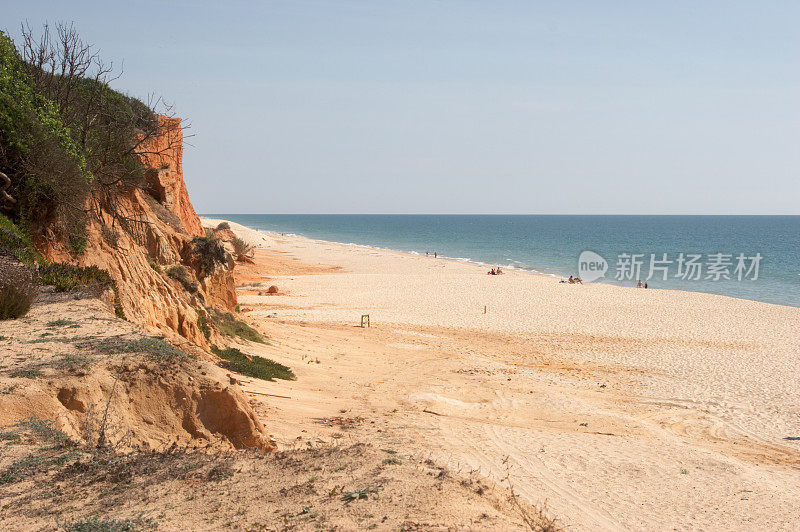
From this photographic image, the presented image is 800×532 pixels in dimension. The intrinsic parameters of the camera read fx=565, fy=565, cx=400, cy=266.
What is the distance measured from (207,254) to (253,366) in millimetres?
6277

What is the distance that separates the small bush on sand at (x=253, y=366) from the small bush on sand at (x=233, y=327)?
5.08ft

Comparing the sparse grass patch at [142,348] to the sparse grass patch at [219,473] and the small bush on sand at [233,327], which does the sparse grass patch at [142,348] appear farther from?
the small bush on sand at [233,327]

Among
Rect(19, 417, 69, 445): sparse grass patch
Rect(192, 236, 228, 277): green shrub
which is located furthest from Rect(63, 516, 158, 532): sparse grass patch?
Rect(192, 236, 228, 277): green shrub

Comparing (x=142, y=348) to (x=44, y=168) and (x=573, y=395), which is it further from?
(x=573, y=395)

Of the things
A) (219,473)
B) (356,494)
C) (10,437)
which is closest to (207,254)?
(10,437)

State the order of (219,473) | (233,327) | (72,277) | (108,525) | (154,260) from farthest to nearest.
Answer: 1. (233,327)
2. (154,260)
3. (72,277)
4. (219,473)
5. (108,525)

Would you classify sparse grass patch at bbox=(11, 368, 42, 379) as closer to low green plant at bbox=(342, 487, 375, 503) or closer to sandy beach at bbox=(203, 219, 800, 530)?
sandy beach at bbox=(203, 219, 800, 530)

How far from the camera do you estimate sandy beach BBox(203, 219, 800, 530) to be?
836 cm

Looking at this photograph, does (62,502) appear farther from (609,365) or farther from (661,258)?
(661,258)

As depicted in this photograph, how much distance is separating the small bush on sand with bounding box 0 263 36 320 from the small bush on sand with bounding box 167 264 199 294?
211 inches

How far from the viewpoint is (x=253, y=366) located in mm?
11883

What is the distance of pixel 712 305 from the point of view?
32.0 meters

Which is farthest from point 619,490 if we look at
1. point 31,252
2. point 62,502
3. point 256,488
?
point 31,252

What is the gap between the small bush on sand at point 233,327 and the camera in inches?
572
